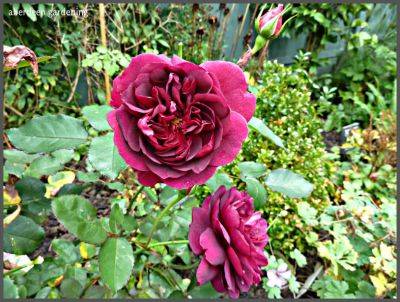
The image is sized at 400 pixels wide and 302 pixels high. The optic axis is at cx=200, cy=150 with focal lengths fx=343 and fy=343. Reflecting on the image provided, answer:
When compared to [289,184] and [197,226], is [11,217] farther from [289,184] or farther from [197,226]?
[289,184]

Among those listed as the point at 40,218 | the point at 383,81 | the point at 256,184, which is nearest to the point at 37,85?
the point at 40,218

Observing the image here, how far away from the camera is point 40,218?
0.87 meters

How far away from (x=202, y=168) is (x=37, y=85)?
248 cm

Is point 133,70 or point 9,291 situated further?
point 9,291

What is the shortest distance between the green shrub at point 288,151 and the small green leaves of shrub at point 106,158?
32.6 inches

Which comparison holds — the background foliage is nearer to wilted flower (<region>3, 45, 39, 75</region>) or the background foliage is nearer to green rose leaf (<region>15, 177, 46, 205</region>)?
green rose leaf (<region>15, 177, 46, 205</region>)

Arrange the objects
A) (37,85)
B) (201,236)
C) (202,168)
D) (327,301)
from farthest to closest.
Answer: (37,85) < (327,301) < (201,236) < (202,168)

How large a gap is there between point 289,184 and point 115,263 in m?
0.44

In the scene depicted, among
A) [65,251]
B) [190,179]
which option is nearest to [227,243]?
[190,179]

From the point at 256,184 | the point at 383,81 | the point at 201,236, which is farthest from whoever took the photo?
the point at 383,81

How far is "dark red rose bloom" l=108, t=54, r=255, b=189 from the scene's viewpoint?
46 centimetres

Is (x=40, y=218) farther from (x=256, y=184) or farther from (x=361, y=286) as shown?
(x=361, y=286)

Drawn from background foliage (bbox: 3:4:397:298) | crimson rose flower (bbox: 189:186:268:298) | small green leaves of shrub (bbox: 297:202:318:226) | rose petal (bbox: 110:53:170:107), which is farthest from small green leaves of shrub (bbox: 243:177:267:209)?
small green leaves of shrub (bbox: 297:202:318:226)

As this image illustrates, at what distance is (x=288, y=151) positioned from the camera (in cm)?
147
